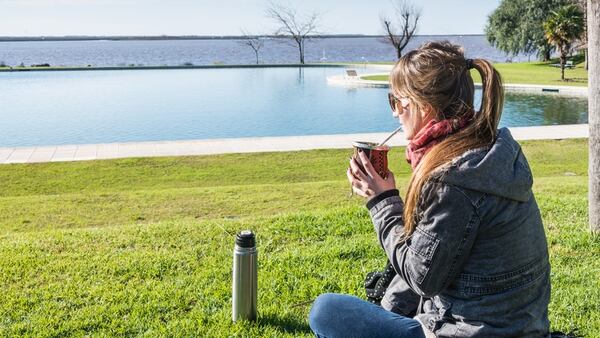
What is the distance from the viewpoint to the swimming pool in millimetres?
18109

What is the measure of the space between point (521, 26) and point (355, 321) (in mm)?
48933

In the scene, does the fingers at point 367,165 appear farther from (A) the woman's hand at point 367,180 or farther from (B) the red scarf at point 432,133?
(B) the red scarf at point 432,133

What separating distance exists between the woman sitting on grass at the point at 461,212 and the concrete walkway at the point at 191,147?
10571 mm

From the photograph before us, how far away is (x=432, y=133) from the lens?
183 centimetres

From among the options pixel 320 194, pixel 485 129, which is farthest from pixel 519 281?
pixel 320 194

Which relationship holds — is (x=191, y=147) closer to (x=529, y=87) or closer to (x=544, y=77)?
(x=529, y=87)

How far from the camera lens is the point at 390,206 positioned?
1.93 meters

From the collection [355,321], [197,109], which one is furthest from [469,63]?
[197,109]

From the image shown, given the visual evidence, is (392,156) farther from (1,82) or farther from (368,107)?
(1,82)

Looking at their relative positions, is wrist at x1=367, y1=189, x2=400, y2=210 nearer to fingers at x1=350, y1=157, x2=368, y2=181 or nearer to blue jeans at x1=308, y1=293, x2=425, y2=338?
fingers at x1=350, y1=157, x2=368, y2=181

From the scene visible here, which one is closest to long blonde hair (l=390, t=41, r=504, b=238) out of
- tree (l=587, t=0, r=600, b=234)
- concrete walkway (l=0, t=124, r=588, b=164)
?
tree (l=587, t=0, r=600, b=234)

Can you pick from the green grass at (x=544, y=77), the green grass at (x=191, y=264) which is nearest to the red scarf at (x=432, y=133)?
the green grass at (x=191, y=264)

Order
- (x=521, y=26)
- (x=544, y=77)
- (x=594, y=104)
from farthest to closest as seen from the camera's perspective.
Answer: (x=521, y=26) → (x=544, y=77) → (x=594, y=104)

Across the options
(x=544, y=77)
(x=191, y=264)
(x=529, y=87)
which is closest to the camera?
(x=191, y=264)
